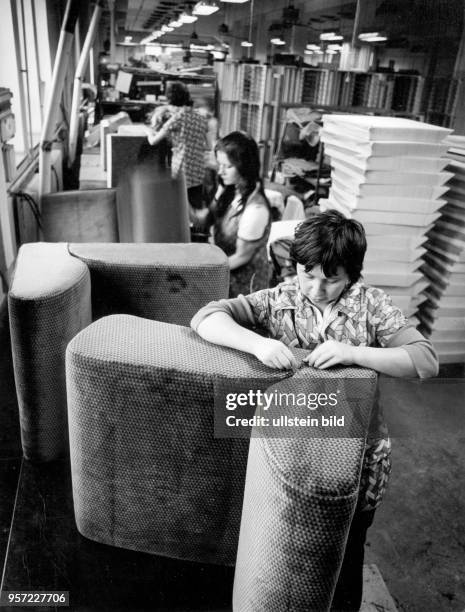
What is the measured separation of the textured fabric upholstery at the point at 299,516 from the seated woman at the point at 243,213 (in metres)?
1.36

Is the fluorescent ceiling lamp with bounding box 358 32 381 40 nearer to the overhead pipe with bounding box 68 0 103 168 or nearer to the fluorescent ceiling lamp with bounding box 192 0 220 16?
the fluorescent ceiling lamp with bounding box 192 0 220 16

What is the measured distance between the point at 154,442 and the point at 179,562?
0.42 meters

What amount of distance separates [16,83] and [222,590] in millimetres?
4220

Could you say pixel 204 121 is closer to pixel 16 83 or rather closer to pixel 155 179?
pixel 155 179

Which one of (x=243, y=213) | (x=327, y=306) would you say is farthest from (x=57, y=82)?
(x=327, y=306)

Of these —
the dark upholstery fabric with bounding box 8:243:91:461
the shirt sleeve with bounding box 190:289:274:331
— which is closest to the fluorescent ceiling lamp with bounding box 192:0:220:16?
the dark upholstery fabric with bounding box 8:243:91:461

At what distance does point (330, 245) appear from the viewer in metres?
1.24

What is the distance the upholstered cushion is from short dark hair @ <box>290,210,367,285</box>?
66 centimetres

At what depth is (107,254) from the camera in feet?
6.20

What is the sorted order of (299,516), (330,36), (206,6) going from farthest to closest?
(330,36)
(206,6)
(299,516)

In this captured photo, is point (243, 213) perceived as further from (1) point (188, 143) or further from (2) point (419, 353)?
(1) point (188, 143)

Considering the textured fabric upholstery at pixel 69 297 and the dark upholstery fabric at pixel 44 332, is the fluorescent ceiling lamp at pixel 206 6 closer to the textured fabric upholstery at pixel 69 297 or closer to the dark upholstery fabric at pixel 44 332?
the textured fabric upholstery at pixel 69 297

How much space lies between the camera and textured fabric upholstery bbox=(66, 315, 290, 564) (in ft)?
3.72

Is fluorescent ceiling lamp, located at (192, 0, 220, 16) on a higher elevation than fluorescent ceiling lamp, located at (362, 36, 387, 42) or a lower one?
higher
